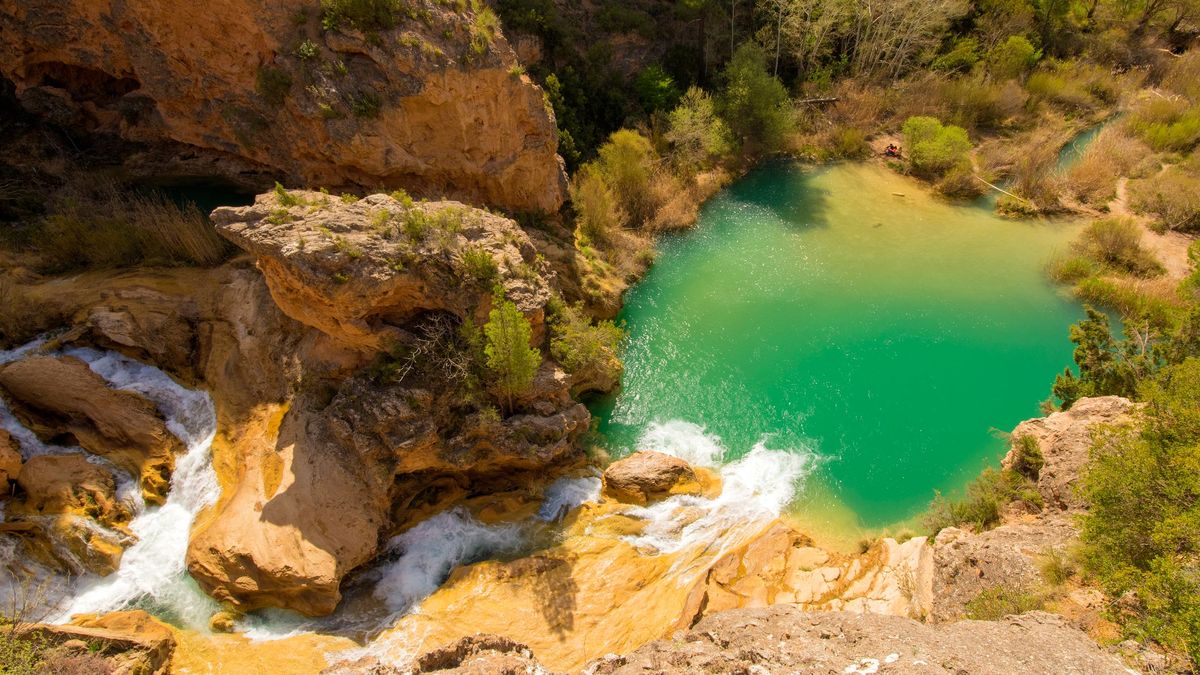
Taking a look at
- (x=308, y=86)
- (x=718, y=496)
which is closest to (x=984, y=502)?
(x=718, y=496)

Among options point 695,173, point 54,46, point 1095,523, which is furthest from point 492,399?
point 54,46

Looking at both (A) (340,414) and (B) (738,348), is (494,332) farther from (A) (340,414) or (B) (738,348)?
(B) (738,348)

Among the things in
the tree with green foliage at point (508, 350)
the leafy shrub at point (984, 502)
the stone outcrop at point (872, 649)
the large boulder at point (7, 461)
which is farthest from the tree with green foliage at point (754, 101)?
the large boulder at point (7, 461)

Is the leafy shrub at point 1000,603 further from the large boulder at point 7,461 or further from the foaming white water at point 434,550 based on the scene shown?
the large boulder at point 7,461

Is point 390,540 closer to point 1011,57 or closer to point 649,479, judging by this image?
point 649,479

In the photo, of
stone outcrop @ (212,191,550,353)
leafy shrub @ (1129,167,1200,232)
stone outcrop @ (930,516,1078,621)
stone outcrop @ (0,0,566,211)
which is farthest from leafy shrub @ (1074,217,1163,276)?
stone outcrop @ (212,191,550,353)
